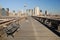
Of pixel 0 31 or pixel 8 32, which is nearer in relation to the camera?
pixel 0 31

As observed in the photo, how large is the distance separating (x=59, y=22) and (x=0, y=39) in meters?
10.9

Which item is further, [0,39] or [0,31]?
[0,31]

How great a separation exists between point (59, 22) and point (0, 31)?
33.0 ft

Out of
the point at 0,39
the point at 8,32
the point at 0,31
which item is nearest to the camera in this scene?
the point at 0,39

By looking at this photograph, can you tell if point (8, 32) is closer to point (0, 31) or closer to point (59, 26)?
point (0, 31)

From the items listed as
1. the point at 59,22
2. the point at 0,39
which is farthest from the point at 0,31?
the point at 59,22

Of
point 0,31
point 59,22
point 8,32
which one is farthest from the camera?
point 59,22

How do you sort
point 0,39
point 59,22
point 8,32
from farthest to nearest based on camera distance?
1. point 59,22
2. point 8,32
3. point 0,39

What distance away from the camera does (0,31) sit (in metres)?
13.3

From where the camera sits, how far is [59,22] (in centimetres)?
2166

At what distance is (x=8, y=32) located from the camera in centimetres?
1636

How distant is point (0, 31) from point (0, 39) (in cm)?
113

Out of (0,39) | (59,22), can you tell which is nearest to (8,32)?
(0,39)

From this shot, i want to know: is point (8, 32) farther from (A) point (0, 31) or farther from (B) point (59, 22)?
(B) point (59, 22)
